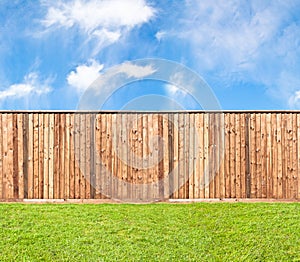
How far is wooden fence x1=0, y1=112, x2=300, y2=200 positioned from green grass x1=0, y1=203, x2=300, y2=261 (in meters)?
1.11

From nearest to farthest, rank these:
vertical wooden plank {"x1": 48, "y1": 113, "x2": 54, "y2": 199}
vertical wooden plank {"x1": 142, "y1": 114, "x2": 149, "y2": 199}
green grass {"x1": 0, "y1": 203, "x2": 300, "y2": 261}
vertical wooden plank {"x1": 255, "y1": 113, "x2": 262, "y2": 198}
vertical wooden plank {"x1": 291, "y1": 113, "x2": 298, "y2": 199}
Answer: green grass {"x1": 0, "y1": 203, "x2": 300, "y2": 261} → vertical wooden plank {"x1": 142, "y1": 114, "x2": 149, "y2": 199} → vertical wooden plank {"x1": 48, "y1": 113, "x2": 54, "y2": 199} → vertical wooden plank {"x1": 255, "y1": 113, "x2": 262, "y2": 198} → vertical wooden plank {"x1": 291, "y1": 113, "x2": 298, "y2": 199}

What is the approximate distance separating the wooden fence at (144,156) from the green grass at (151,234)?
3.66ft

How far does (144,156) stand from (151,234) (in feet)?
8.48

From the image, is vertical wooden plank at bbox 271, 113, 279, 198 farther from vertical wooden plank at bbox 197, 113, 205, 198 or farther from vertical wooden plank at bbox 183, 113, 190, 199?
vertical wooden plank at bbox 183, 113, 190, 199

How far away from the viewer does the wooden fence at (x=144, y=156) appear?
8.12m

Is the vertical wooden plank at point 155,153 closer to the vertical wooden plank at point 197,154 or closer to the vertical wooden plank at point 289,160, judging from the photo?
the vertical wooden plank at point 197,154

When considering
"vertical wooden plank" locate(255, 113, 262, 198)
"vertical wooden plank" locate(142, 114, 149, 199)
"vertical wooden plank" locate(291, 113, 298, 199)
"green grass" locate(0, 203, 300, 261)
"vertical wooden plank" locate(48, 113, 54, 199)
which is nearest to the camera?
"green grass" locate(0, 203, 300, 261)

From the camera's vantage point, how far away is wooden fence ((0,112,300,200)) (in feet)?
26.7

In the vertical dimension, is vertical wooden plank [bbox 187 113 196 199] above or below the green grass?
above

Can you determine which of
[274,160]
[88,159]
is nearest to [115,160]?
[88,159]

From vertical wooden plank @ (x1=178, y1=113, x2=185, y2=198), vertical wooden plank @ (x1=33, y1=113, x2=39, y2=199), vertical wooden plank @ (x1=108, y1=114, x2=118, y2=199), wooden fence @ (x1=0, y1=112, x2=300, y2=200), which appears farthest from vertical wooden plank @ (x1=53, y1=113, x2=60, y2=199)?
vertical wooden plank @ (x1=178, y1=113, x2=185, y2=198)

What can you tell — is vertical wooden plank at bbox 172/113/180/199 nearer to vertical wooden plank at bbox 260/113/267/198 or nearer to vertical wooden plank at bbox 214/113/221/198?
vertical wooden plank at bbox 214/113/221/198

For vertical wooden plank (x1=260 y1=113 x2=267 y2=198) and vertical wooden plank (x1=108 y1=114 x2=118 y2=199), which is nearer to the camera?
vertical wooden plank (x1=108 y1=114 x2=118 y2=199)

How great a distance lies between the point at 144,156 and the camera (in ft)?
26.6
